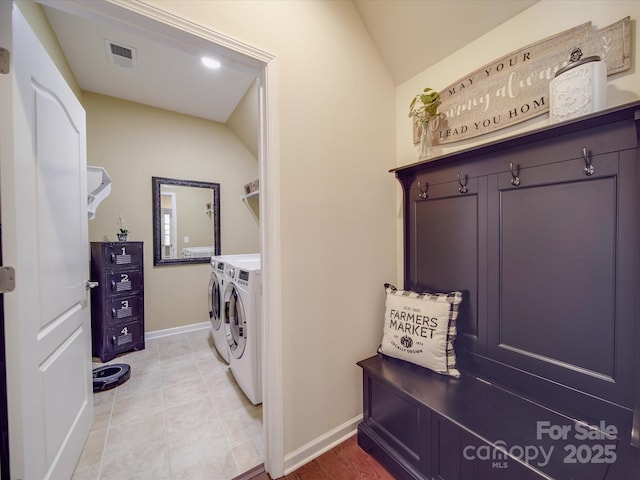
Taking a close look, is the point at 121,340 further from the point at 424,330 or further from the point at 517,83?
the point at 517,83

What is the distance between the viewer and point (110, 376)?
2234 mm

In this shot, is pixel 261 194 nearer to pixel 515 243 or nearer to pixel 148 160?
pixel 515 243

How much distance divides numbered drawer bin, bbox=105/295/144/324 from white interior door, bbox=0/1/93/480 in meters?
1.39

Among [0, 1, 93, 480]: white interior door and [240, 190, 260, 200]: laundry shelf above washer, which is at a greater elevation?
[240, 190, 260, 200]: laundry shelf above washer

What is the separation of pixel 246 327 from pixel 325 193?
114 centimetres

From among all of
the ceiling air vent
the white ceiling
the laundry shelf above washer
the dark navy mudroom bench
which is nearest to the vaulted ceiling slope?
the white ceiling

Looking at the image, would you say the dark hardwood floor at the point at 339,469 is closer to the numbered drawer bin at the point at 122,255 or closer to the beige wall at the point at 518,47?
the beige wall at the point at 518,47

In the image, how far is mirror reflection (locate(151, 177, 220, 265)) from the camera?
10.8 feet

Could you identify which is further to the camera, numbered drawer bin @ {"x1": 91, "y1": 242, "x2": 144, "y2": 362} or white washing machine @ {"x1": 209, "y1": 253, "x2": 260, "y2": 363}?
numbered drawer bin @ {"x1": 91, "y1": 242, "x2": 144, "y2": 362}

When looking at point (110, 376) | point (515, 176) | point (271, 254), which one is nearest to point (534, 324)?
point (515, 176)

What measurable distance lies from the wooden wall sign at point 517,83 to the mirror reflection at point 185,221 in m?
3.04

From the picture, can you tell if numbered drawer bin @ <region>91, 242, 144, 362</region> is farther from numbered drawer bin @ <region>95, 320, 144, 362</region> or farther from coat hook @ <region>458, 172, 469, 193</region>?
coat hook @ <region>458, 172, 469, 193</region>

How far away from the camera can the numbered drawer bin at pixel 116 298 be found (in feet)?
8.77

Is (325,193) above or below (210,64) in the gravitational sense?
below
